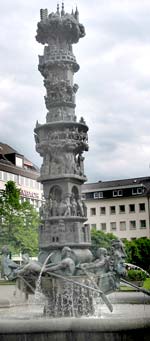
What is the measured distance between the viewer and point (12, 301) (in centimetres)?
2177

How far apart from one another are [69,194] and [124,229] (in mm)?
85103

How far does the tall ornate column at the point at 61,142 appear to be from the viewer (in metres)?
19.2

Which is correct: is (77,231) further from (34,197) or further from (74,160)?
(34,197)

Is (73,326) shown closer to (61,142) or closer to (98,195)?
(61,142)

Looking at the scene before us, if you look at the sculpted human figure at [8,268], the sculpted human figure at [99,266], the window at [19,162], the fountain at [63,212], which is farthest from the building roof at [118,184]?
the sculpted human figure at [8,268]

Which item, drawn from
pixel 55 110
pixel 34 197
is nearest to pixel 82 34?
pixel 55 110

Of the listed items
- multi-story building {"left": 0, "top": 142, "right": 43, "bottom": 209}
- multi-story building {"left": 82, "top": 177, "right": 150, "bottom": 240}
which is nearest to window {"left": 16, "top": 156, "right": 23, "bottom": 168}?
multi-story building {"left": 0, "top": 142, "right": 43, "bottom": 209}

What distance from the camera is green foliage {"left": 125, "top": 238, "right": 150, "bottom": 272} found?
265 feet

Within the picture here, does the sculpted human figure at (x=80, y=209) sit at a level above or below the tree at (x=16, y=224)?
below

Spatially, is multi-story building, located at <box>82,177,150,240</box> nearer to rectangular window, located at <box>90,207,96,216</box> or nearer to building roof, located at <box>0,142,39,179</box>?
rectangular window, located at <box>90,207,96,216</box>

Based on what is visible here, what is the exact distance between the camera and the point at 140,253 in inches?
3233

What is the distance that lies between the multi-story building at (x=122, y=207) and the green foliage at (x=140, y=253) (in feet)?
59.4

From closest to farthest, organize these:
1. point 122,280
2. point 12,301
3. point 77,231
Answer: point 122,280 → point 77,231 → point 12,301

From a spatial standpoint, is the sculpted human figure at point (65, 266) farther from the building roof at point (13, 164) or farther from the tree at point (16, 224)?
the building roof at point (13, 164)
